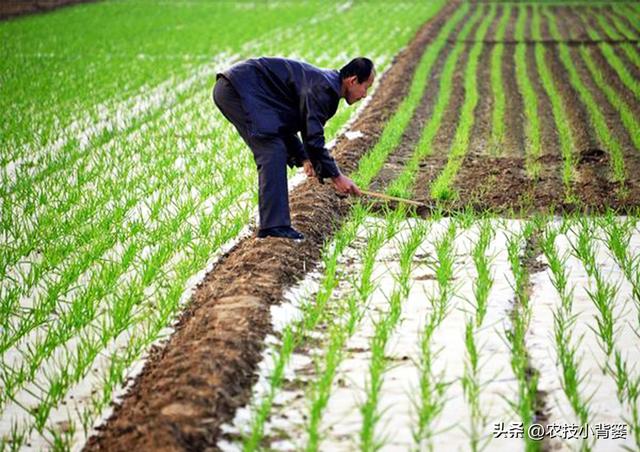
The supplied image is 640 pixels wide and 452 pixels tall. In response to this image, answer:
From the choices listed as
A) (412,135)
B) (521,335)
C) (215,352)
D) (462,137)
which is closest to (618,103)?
(462,137)

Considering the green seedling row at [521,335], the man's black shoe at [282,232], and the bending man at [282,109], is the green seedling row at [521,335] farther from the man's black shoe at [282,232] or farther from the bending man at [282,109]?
the man's black shoe at [282,232]

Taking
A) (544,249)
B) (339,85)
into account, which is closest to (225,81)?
(339,85)

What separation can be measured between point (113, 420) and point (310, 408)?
0.78 metres

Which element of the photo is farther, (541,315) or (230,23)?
(230,23)

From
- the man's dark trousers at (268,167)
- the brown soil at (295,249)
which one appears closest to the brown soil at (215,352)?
the brown soil at (295,249)

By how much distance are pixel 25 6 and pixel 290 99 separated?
18859 mm

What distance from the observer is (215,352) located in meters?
3.78

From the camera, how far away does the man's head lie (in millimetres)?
5066

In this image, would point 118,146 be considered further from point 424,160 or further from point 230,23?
point 230,23

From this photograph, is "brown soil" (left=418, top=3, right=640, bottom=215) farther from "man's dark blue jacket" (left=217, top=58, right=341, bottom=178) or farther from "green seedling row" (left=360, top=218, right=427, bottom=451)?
"man's dark blue jacket" (left=217, top=58, right=341, bottom=178)

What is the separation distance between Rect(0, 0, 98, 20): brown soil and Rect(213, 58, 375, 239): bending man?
1643 centimetres

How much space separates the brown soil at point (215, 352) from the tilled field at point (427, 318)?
0.01 m

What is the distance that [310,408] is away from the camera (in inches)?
137

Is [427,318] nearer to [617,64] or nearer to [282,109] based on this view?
[282,109]
